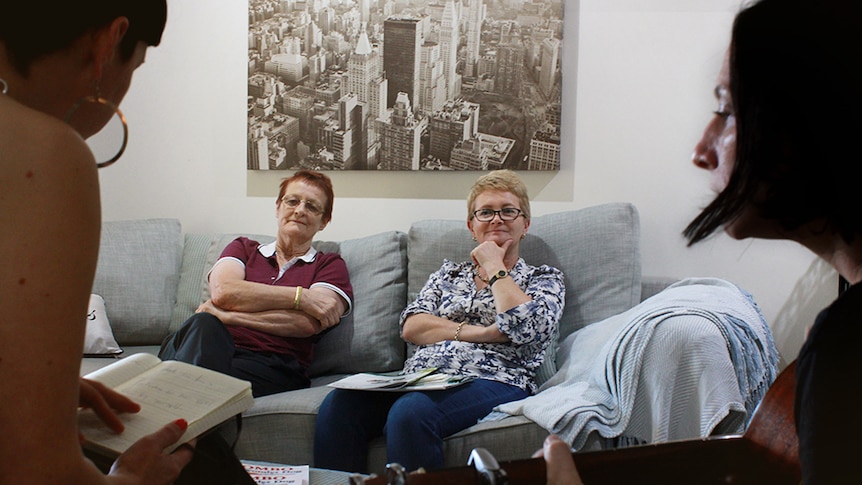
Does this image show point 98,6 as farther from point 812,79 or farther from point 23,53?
point 812,79

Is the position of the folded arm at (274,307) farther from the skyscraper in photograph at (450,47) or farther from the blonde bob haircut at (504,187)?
the skyscraper in photograph at (450,47)

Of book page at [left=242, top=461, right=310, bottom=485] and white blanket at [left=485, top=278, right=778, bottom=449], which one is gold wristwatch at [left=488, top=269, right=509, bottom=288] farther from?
book page at [left=242, top=461, right=310, bottom=485]

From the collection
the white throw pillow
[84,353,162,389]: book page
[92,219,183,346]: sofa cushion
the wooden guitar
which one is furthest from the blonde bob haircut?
the wooden guitar

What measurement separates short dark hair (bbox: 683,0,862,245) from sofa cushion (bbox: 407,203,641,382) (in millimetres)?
2016

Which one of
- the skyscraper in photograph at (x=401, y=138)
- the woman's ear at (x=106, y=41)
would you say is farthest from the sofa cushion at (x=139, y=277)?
the woman's ear at (x=106, y=41)

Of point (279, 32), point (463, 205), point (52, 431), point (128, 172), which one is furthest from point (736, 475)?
point (128, 172)

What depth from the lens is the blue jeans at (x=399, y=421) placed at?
213 cm

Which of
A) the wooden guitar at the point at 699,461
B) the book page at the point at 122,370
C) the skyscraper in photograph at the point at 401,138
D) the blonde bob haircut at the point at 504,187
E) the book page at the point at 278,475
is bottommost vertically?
the book page at the point at 278,475

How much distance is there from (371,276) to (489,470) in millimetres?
2240

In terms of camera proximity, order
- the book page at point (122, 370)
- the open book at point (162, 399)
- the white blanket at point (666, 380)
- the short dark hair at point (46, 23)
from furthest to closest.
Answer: the white blanket at point (666, 380), the book page at point (122, 370), the open book at point (162, 399), the short dark hair at point (46, 23)

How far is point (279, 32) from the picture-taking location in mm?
3367

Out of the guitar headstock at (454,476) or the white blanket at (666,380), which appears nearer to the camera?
the guitar headstock at (454,476)

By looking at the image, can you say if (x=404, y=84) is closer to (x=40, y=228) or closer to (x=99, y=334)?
(x=99, y=334)

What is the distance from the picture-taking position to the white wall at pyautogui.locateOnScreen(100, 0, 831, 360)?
10.3 ft
